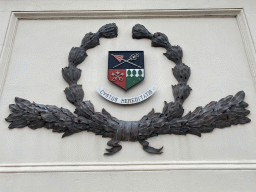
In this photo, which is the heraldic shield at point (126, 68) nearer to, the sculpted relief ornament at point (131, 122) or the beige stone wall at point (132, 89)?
the sculpted relief ornament at point (131, 122)

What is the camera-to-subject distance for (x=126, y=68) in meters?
4.12

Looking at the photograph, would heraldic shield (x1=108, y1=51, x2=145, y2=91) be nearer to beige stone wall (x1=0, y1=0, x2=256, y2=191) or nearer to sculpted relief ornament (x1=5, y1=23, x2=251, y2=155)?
sculpted relief ornament (x1=5, y1=23, x2=251, y2=155)

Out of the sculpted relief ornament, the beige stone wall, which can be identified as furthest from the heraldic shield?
the beige stone wall

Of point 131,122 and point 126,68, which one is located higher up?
point 126,68

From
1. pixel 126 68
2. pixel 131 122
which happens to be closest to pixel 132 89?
pixel 126 68

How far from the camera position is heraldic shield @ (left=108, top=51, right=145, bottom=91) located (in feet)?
13.2

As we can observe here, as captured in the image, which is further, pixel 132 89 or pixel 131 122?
pixel 132 89

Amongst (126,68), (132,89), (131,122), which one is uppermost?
(126,68)

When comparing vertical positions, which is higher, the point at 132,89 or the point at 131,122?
the point at 132,89

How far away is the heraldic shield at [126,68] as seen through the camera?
403 centimetres

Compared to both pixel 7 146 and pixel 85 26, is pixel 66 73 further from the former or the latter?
pixel 7 146

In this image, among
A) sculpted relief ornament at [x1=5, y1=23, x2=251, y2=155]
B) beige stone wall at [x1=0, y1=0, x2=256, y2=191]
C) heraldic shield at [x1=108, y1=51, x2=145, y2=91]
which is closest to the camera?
beige stone wall at [x1=0, y1=0, x2=256, y2=191]

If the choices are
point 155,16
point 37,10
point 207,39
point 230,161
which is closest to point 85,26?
point 37,10

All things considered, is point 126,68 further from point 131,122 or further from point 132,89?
point 131,122
